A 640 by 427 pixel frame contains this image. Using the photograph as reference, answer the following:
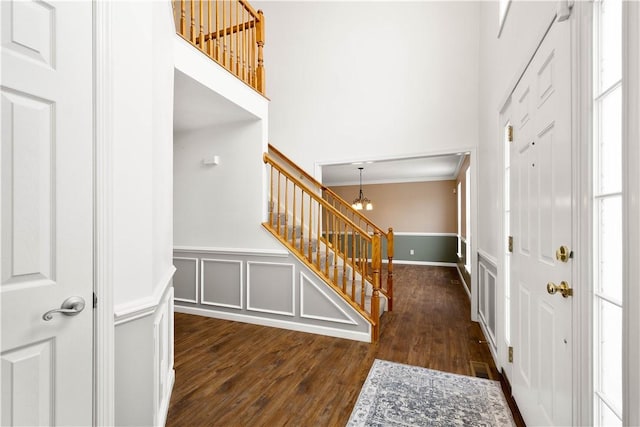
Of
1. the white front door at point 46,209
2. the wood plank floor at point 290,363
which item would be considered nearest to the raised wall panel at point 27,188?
the white front door at point 46,209

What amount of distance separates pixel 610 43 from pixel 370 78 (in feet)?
11.4

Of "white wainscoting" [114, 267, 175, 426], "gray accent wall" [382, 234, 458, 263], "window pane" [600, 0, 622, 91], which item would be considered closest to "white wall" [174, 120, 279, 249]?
"white wainscoting" [114, 267, 175, 426]

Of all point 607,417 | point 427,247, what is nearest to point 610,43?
point 607,417

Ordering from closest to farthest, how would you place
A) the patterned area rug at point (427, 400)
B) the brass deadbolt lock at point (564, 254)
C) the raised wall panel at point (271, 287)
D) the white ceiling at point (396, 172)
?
the brass deadbolt lock at point (564, 254)
the patterned area rug at point (427, 400)
the raised wall panel at point (271, 287)
the white ceiling at point (396, 172)

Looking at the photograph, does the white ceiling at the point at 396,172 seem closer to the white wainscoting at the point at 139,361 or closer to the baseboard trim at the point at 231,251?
the baseboard trim at the point at 231,251

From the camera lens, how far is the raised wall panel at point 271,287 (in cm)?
316

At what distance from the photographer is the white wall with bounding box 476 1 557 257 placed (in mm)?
1514

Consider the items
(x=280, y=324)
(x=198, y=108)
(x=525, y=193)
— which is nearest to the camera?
(x=525, y=193)

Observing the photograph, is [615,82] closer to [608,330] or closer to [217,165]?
[608,330]

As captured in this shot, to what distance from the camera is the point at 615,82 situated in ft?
2.85

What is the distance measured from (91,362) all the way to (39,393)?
15 centimetres

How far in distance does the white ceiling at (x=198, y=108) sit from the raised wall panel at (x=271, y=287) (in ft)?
5.75

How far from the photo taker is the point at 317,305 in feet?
9.94

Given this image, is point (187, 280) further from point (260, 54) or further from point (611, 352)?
point (611, 352)
